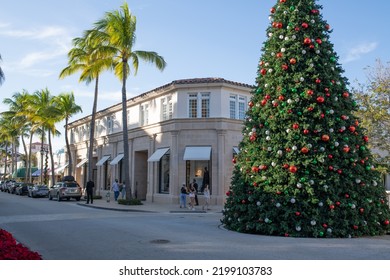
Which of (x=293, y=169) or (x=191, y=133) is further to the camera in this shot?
(x=191, y=133)

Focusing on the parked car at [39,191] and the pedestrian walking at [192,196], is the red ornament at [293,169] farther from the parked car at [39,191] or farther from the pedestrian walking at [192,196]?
the parked car at [39,191]

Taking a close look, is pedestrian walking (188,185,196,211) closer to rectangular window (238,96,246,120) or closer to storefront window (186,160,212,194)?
storefront window (186,160,212,194)

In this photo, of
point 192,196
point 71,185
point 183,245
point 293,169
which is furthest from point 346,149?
point 71,185

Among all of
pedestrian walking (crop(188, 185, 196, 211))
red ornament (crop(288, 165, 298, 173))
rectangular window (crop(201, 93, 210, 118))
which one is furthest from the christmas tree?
rectangular window (crop(201, 93, 210, 118))

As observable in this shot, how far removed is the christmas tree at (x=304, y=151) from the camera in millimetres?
10961

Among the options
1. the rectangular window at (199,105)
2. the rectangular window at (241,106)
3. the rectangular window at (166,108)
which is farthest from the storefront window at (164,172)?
the rectangular window at (241,106)

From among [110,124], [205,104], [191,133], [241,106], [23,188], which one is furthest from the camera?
[23,188]

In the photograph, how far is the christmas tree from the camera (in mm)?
10961

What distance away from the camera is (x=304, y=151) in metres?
11.0

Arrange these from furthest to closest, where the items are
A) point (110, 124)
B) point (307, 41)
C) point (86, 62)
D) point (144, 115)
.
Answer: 1. point (110, 124)
2. point (144, 115)
3. point (86, 62)
4. point (307, 41)

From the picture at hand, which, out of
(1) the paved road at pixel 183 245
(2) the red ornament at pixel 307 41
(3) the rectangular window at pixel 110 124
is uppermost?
(3) the rectangular window at pixel 110 124

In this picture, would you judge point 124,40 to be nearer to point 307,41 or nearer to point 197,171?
point 197,171

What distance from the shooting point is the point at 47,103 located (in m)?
44.9

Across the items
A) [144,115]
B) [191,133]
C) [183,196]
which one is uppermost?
Result: [144,115]
